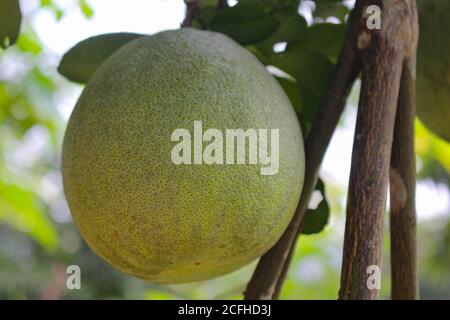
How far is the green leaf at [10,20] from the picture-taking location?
143cm

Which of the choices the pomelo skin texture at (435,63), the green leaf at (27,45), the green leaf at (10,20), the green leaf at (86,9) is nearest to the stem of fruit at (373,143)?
the pomelo skin texture at (435,63)

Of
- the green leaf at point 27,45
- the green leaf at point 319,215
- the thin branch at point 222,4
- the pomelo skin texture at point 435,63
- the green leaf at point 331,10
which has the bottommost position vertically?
the green leaf at point 319,215

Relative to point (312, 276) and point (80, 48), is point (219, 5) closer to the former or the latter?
point (80, 48)

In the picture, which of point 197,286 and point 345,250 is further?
point 197,286

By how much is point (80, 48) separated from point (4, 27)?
18 centimetres

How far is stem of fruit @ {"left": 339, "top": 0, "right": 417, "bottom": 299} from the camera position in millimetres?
1012

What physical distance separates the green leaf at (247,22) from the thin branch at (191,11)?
0.04 meters

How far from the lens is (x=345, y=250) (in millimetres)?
1040

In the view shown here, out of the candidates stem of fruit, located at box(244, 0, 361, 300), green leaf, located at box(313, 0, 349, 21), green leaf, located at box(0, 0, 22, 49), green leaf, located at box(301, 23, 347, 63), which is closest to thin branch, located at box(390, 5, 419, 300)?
stem of fruit, located at box(244, 0, 361, 300)

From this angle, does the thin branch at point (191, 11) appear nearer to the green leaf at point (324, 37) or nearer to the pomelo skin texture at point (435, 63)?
the green leaf at point (324, 37)

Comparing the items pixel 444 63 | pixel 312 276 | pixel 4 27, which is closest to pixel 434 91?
pixel 444 63

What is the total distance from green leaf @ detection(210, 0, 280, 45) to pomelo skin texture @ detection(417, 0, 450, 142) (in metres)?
0.39

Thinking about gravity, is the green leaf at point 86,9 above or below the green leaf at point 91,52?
above

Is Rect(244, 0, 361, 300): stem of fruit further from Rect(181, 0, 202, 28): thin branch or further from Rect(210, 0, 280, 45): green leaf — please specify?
Rect(181, 0, 202, 28): thin branch
